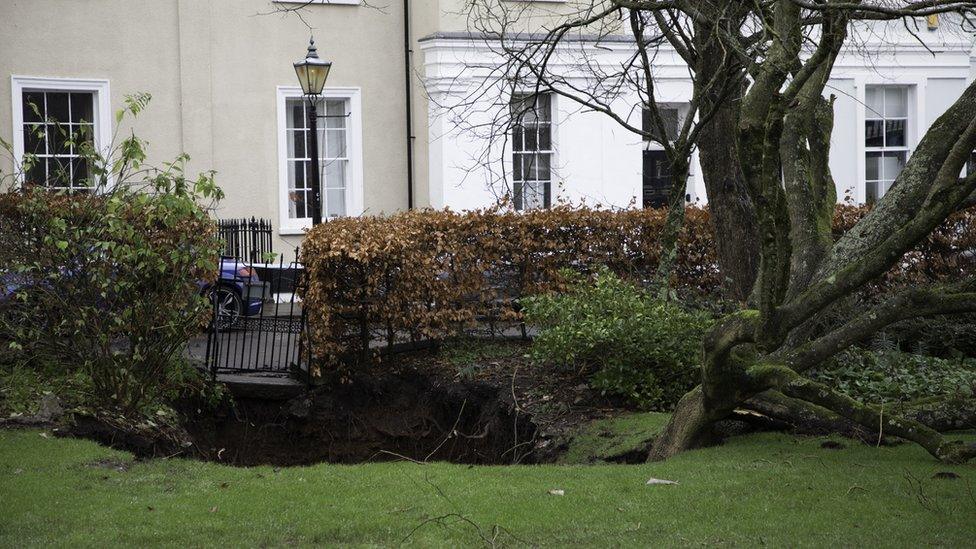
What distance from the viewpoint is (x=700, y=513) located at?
6.04 metres

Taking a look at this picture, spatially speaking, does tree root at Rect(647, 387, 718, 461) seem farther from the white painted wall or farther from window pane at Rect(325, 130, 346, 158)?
window pane at Rect(325, 130, 346, 158)

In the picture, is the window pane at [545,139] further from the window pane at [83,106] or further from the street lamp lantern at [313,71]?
the window pane at [83,106]

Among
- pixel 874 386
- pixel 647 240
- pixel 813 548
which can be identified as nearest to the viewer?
pixel 813 548

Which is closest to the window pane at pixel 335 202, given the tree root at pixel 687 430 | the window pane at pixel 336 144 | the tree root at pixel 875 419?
the window pane at pixel 336 144

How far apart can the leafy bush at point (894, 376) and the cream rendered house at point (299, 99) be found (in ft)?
25.4

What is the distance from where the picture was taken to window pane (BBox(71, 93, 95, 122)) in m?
17.3

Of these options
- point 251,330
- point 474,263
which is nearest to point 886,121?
point 474,263

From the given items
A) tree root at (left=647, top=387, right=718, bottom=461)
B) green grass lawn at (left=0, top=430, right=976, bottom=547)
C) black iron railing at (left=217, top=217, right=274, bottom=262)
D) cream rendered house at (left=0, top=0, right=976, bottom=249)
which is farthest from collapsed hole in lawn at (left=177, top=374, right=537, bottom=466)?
cream rendered house at (left=0, top=0, right=976, bottom=249)

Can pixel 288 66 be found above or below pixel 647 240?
above

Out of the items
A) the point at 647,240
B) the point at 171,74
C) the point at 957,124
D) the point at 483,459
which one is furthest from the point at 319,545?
the point at 171,74

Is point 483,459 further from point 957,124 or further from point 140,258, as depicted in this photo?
point 957,124

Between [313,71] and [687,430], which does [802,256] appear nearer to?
[687,430]

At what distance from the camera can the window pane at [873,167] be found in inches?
817

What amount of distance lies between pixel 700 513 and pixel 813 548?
0.79m
